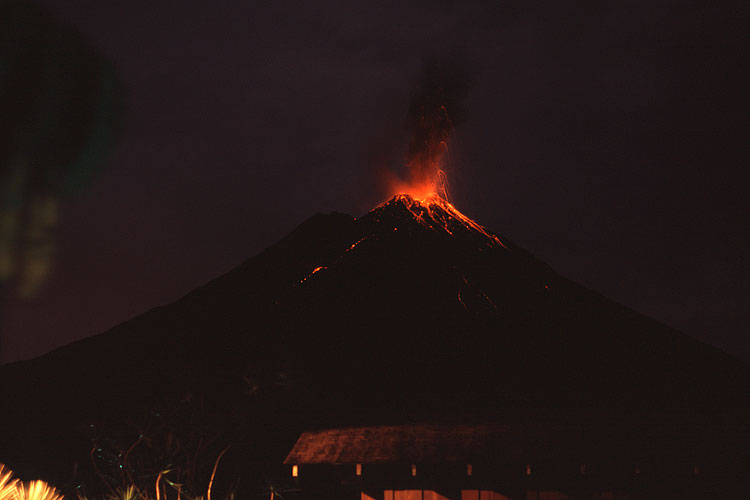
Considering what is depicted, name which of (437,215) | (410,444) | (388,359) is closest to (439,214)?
(437,215)

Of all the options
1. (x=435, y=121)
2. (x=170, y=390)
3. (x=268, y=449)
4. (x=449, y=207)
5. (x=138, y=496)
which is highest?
(x=435, y=121)

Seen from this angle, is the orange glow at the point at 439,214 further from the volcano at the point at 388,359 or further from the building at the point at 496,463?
the building at the point at 496,463

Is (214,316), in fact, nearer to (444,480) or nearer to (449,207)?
(449,207)

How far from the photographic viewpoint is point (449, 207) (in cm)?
2509

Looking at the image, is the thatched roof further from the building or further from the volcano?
the volcano

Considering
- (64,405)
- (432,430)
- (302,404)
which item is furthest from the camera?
(64,405)

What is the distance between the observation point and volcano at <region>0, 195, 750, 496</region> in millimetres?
14070

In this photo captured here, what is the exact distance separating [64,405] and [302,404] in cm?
795

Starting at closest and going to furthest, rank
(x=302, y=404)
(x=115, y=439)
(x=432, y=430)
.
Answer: (x=432, y=430)
(x=302, y=404)
(x=115, y=439)

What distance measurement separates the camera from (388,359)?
16.3 m

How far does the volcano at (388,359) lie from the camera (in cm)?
1407

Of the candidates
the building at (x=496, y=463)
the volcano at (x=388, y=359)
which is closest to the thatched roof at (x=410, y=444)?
the building at (x=496, y=463)

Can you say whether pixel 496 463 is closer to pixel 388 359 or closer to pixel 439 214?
pixel 388 359

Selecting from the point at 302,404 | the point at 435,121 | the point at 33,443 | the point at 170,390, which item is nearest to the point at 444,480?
the point at 302,404
